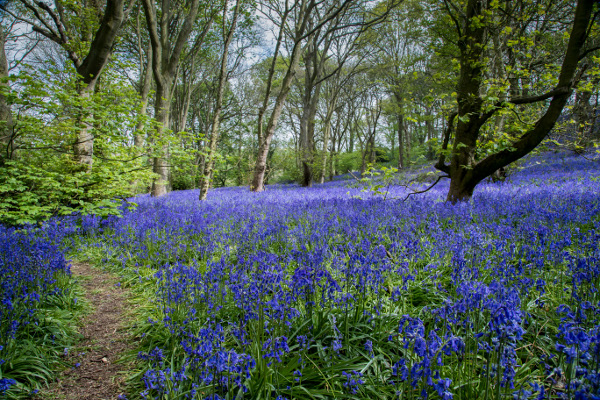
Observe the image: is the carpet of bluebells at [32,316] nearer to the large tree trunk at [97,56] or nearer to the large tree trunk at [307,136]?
the large tree trunk at [97,56]

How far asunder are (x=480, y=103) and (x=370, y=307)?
18.0 feet

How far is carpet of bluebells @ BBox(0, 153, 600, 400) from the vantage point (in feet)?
4.93

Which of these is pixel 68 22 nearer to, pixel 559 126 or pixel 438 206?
pixel 438 206

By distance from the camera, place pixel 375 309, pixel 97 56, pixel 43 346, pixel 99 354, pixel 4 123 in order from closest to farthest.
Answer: pixel 375 309, pixel 43 346, pixel 99 354, pixel 4 123, pixel 97 56

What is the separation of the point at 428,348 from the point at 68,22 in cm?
1371

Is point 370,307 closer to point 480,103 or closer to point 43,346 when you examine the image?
point 43,346

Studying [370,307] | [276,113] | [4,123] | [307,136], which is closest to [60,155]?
[4,123]

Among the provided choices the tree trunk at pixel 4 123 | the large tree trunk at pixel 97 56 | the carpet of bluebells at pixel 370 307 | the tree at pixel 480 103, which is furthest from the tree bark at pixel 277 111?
the tree trunk at pixel 4 123

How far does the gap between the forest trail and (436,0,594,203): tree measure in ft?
20.3

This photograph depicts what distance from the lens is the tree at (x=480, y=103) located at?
195 inches

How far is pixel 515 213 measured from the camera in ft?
17.0

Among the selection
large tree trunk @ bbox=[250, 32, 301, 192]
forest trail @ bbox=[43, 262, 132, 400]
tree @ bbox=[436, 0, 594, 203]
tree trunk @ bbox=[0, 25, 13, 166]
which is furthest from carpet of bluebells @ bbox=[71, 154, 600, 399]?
large tree trunk @ bbox=[250, 32, 301, 192]

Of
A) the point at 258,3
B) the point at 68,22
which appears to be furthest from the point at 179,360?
the point at 258,3

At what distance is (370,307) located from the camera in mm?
2588
